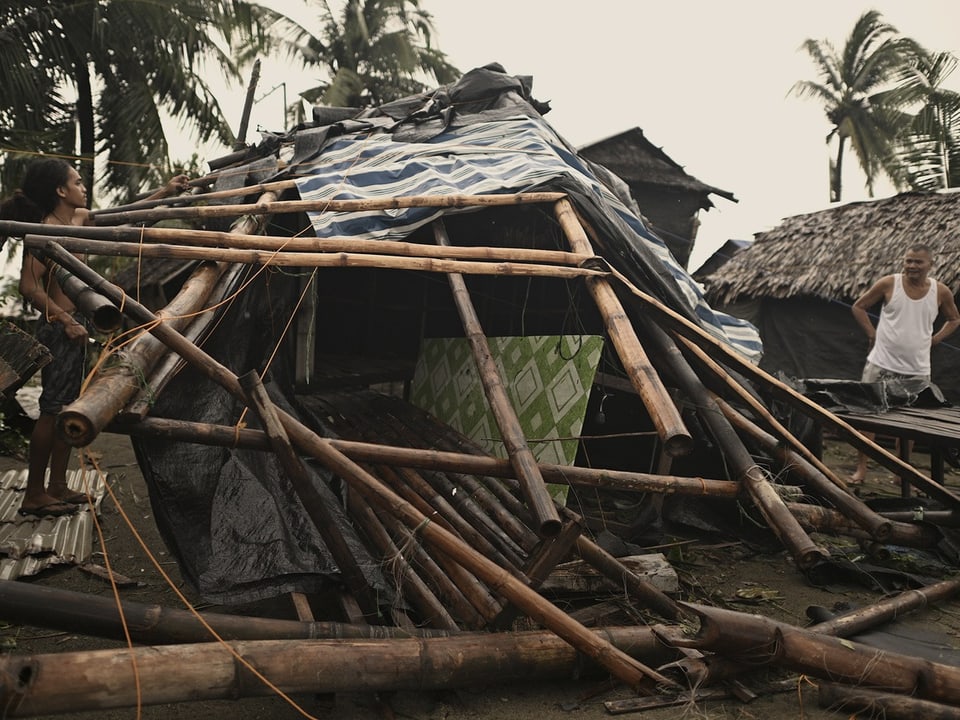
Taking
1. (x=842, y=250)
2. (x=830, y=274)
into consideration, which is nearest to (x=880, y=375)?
(x=830, y=274)

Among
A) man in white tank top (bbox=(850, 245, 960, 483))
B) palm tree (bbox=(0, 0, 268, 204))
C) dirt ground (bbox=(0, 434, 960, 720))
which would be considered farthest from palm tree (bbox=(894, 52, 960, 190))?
palm tree (bbox=(0, 0, 268, 204))

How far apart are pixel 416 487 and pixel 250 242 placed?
155cm

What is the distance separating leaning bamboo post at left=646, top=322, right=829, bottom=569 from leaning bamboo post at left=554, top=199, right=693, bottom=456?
447 mm

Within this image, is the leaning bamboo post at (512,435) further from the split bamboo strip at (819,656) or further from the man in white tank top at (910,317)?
the man in white tank top at (910,317)

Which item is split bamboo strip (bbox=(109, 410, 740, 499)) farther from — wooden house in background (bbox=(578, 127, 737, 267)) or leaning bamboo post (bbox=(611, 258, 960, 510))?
wooden house in background (bbox=(578, 127, 737, 267))

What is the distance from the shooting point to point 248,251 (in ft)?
10.8

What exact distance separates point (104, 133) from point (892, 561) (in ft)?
45.5

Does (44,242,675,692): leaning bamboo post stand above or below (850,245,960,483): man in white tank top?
below

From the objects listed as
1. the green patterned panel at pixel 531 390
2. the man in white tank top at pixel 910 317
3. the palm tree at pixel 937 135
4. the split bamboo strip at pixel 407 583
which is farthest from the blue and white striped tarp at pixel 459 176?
the palm tree at pixel 937 135

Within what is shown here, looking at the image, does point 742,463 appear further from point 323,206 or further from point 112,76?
point 112,76

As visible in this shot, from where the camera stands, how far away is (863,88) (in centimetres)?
2238

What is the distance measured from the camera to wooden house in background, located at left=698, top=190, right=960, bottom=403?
9.34 metres

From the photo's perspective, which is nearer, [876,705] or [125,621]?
[125,621]

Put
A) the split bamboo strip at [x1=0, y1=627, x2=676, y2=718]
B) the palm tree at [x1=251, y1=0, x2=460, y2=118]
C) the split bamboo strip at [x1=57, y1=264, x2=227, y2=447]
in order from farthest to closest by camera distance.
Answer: the palm tree at [x1=251, y1=0, x2=460, y2=118], the split bamboo strip at [x1=57, y1=264, x2=227, y2=447], the split bamboo strip at [x1=0, y1=627, x2=676, y2=718]
